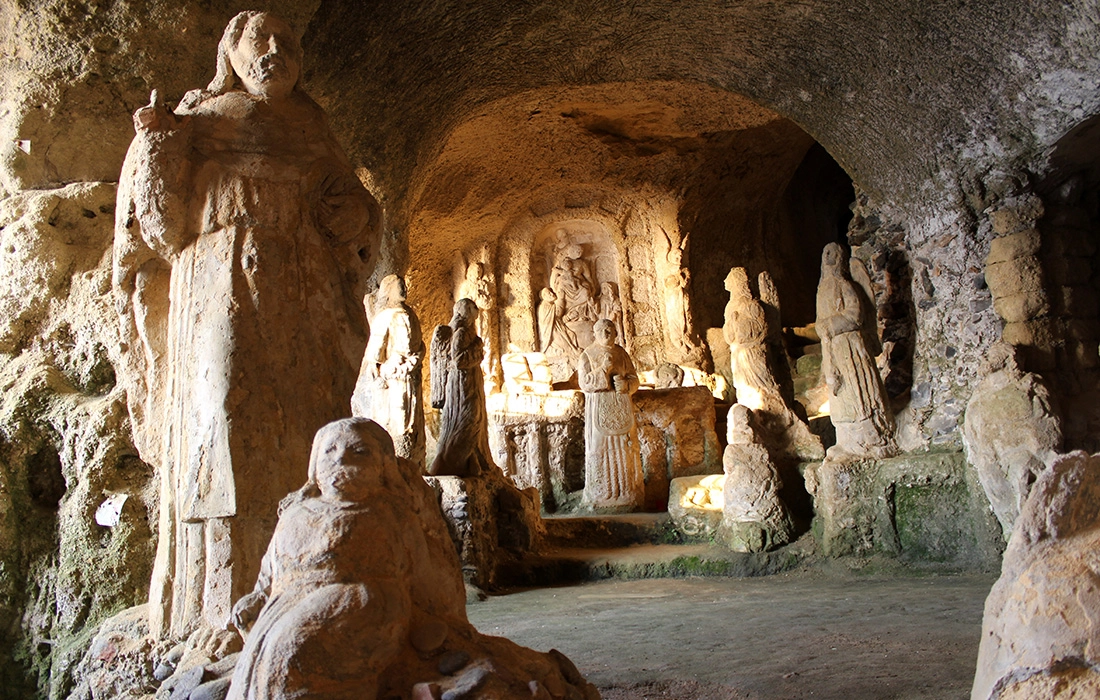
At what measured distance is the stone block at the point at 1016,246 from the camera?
6.88 meters

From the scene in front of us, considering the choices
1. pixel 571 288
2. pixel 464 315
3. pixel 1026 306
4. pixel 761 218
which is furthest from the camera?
pixel 761 218

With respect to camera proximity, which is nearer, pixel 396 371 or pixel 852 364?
pixel 852 364

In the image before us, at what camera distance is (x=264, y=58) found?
352 cm

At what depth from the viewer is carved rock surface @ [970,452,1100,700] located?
1810 mm

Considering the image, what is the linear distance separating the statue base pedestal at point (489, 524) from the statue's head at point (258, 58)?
3658 millimetres

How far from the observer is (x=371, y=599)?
2068 mm

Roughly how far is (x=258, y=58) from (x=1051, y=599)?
3273 mm

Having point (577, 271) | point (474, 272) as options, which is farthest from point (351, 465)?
point (577, 271)

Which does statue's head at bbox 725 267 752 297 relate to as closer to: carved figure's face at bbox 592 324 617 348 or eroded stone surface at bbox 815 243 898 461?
carved figure's face at bbox 592 324 617 348

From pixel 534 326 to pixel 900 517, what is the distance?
7760 millimetres

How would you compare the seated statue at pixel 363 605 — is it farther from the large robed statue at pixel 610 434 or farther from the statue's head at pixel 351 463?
the large robed statue at pixel 610 434

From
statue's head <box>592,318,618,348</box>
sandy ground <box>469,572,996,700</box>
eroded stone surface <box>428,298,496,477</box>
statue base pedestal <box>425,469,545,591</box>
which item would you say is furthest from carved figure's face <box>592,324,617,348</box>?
sandy ground <box>469,572,996,700</box>

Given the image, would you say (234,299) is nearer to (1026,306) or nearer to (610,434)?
(1026,306)

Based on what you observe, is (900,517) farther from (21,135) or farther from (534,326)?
(534,326)
